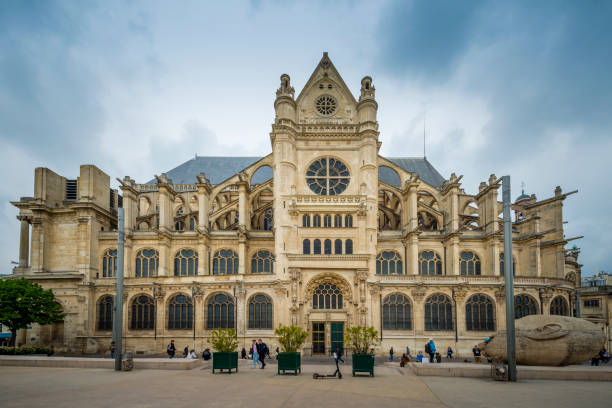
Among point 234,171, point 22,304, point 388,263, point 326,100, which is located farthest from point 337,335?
point 234,171

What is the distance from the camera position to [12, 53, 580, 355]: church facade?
35562mm

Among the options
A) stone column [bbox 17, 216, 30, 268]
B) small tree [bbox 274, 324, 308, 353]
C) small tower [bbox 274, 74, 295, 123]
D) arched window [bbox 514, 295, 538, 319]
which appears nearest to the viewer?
small tree [bbox 274, 324, 308, 353]

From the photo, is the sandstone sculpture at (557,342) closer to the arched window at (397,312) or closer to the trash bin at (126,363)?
the arched window at (397,312)

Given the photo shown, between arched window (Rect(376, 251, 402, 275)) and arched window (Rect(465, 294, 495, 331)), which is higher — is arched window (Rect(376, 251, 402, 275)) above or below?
above

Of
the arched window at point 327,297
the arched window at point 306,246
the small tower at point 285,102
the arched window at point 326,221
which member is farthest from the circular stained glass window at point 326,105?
the arched window at point 327,297

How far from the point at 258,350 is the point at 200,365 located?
379 cm

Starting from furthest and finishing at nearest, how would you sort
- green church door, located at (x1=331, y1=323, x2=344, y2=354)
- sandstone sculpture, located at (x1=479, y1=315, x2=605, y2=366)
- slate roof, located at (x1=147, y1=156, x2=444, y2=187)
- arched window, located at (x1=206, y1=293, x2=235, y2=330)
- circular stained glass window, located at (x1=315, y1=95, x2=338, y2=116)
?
slate roof, located at (x1=147, y1=156, x2=444, y2=187) → circular stained glass window, located at (x1=315, y1=95, x2=338, y2=116) → arched window, located at (x1=206, y1=293, x2=235, y2=330) → green church door, located at (x1=331, y1=323, x2=344, y2=354) → sandstone sculpture, located at (x1=479, y1=315, x2=605, y2=366)

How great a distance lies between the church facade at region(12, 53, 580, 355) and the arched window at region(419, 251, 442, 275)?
0.44ft

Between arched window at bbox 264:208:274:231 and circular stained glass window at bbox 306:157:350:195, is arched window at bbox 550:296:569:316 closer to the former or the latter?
circular stained glass window at bbox 306:157:350:195

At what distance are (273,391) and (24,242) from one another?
3777 cm

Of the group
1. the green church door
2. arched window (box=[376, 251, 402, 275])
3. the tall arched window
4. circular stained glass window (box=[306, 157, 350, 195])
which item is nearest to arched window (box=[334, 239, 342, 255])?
circular stained glass window (box=[306, 157, 350, 195])

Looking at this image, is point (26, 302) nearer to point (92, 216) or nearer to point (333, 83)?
point (92, 216)

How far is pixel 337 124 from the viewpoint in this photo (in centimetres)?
3962

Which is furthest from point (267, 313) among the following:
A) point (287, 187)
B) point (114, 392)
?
point (114, 392)
